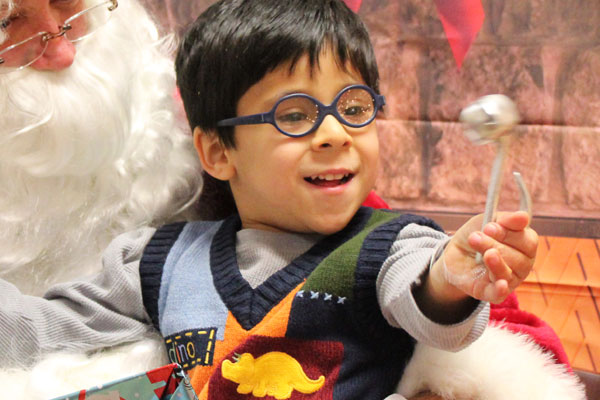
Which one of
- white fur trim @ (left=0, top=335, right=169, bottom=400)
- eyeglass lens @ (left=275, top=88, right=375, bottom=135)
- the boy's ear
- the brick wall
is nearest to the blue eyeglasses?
eyeglass lens @ (left=275, top=88, right=375, bottom=135)

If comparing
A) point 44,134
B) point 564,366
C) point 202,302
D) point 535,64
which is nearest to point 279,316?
point 202,302

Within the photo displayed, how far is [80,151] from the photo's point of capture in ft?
3.66

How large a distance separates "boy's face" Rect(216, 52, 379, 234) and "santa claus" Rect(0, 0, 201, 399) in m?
0.33

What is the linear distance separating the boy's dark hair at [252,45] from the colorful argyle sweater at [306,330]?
227 millimetres

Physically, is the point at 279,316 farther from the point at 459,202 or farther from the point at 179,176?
the point at 459,202

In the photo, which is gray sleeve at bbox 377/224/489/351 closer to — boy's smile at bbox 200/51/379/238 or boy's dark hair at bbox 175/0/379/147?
boy's smile at bbox 200/51/379/238

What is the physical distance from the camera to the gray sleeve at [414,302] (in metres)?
0.74

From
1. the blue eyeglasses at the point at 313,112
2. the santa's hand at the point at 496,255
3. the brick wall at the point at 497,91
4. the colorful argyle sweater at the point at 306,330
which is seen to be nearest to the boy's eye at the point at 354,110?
the blue eyeglasses at the point at 313,112

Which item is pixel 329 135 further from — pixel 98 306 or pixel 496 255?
pixel 98 306

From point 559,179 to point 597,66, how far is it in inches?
9.4

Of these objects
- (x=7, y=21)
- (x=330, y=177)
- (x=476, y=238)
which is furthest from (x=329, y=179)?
(x=7, y=21)

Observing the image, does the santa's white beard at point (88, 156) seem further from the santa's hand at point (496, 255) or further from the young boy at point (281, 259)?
the santa's hand at point (496, 255)

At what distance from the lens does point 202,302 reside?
96 centimetres

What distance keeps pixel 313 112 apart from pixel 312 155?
0.06 m
